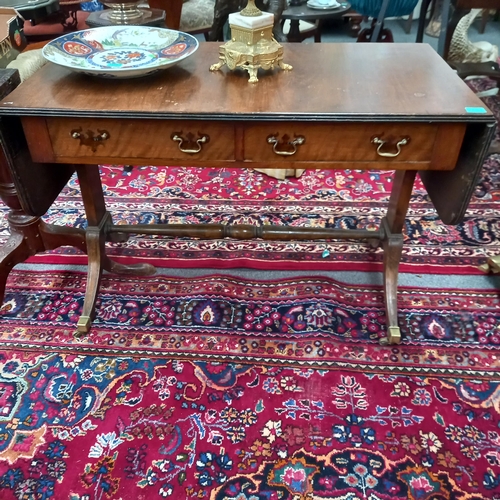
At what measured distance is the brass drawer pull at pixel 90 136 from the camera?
1216 mm

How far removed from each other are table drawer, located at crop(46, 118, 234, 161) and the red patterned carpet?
65 centimetres

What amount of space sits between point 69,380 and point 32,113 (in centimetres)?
80

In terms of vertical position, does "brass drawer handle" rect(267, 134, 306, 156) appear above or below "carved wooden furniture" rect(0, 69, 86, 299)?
above

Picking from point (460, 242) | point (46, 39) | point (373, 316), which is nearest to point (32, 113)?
point (373, 316)

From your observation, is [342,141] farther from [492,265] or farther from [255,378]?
[492,265]

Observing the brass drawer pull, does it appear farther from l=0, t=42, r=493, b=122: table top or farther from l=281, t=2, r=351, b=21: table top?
l=281, t=2, r=351, b=21: table top

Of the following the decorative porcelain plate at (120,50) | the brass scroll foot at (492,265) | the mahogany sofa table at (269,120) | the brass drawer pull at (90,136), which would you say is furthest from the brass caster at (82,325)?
the brass scroll foot at (492,265)

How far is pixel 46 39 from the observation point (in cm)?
315

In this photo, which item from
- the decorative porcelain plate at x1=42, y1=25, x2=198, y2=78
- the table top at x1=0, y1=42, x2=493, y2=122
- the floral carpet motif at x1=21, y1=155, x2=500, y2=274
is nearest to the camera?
the table top at x1=0, y1=42, x2=493, y2=122

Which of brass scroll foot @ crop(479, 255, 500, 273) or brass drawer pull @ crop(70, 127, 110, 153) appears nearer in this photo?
brass drawer pull @ crop(70, 127, 110, 153)

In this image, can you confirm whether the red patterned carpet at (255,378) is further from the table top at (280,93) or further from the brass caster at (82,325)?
the table top at (280,93)

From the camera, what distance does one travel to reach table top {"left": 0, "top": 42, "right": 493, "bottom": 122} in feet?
3.76

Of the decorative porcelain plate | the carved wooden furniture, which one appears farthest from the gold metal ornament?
the carved wooden furniture

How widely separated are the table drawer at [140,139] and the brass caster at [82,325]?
60 cm
